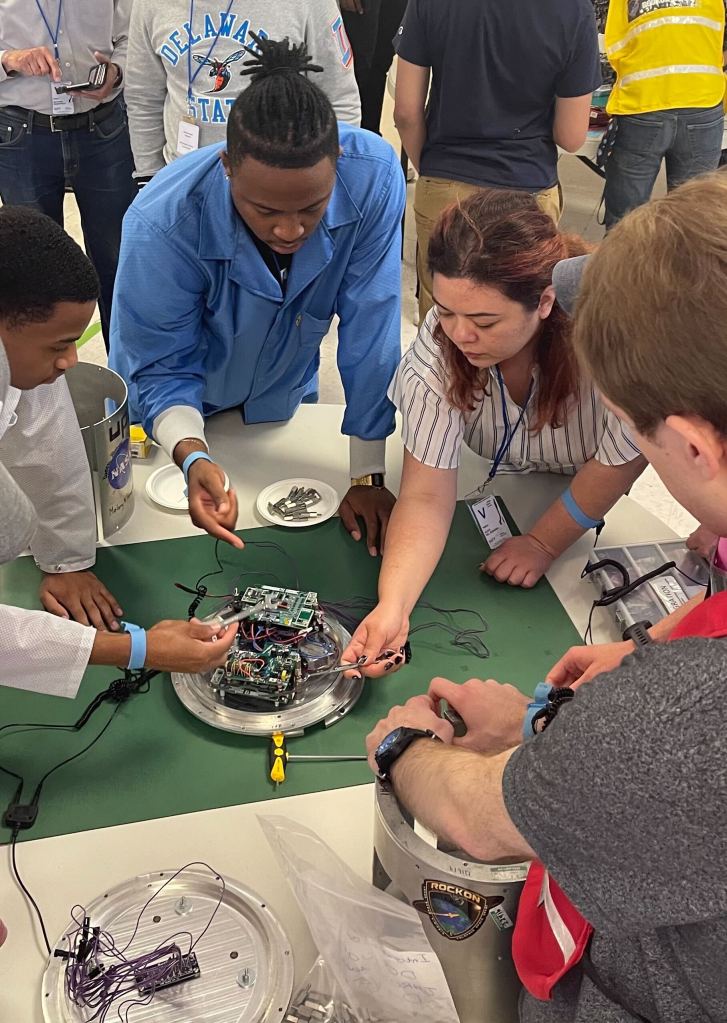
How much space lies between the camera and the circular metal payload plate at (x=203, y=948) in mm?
968

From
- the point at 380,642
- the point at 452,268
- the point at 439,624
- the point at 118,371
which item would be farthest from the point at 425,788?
the point at 118,371

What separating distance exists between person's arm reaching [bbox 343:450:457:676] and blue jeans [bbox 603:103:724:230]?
83.5 inches

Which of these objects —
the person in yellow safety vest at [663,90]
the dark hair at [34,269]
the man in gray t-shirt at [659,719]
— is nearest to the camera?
the man in gray t-shirt at [659,719]

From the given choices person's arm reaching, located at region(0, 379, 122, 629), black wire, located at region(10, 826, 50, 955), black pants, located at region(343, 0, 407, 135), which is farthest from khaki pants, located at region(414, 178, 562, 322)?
black wire, located at region(10, 826, 50, 955)

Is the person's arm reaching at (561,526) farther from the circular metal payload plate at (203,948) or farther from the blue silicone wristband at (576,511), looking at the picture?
the circular metal payload plate at (203,948)

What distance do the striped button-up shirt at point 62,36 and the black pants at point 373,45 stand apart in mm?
1349

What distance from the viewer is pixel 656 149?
3.25 m

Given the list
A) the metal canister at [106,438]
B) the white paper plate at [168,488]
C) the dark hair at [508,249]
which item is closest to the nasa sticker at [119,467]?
the metal canister at [106,438]

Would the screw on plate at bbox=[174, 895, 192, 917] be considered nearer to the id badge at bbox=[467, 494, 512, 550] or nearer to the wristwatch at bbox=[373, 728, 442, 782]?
the wristwatch at bbox=[373, 728, 442, 782]

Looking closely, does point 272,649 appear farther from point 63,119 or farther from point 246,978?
point 63,119

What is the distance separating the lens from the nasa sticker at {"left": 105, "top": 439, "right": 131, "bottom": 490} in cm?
155

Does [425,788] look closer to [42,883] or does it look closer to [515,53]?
[42,883]

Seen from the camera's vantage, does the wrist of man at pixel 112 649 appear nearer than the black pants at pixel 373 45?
Yes

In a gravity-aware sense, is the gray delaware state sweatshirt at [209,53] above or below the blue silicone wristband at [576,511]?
above
